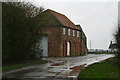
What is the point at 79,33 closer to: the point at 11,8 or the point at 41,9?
the point at 41,9

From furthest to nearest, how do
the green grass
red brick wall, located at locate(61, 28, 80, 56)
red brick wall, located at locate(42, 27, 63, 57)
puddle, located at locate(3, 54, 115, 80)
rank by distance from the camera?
red brick wall, located at locate(61, 28, 80, 56)
red brick wall, located at locate(42, 27, 63, 57)
puddle, located at locate(3, 54, 115, 80)
the green grass

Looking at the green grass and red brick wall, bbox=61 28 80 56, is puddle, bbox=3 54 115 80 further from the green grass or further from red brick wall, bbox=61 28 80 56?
red brick wall, bbox=61 28 80 56

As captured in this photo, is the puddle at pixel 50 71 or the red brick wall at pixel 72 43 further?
the red brick wall at pixel 72 43

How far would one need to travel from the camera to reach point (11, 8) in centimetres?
2116

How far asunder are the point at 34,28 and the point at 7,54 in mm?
4399

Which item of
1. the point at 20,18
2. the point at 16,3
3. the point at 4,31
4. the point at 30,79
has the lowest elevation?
the point at 30,79

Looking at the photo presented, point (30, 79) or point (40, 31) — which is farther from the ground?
point (40, 31)

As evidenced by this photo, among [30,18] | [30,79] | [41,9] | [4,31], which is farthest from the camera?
[41,9]

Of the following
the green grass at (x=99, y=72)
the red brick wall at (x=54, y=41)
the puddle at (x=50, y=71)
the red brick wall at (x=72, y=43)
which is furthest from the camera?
the red brick wall at (x=72, y=43)

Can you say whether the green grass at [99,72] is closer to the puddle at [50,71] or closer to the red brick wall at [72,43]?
the puddle at [50,71]

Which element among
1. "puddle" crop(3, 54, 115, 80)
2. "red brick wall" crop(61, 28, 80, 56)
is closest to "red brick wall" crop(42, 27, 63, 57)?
"red brick wall" crop(61, 28, 80, 56)

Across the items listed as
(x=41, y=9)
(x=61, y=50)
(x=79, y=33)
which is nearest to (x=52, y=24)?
(x=61, y=50)

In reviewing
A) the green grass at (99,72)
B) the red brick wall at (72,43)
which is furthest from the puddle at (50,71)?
the red brick wall at (72,43)

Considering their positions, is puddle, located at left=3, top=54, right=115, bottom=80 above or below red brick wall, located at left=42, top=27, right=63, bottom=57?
below
